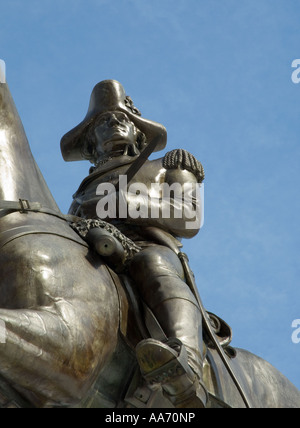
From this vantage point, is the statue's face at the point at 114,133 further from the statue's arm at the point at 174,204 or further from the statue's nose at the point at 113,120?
the statue's arm at the point at 174,204

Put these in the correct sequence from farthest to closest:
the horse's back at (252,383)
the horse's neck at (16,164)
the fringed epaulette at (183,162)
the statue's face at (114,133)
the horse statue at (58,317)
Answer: the statue's face at (114,133) < the fringed epaulette at (183,162) < the horse's back at (252,383) < the horse's neck at (16,164) < the horse statue at (58,317)

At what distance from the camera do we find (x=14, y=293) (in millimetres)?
8852

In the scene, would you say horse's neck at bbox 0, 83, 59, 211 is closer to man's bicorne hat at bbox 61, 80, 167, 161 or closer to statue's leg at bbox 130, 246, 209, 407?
statue's leg at bbox 130, 246, 209, 407

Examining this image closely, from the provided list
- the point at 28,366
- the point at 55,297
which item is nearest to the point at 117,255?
the point at 55,297

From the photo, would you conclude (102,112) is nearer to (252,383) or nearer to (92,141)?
(92,141)

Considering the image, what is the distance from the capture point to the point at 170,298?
9648 millimetres

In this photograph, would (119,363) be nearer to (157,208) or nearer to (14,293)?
(14,293)

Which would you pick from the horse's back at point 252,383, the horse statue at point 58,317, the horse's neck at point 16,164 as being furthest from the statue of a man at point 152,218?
the horse's neck at point 16,164

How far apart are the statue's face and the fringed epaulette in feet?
2.13

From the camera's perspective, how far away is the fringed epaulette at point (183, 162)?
11.9 m

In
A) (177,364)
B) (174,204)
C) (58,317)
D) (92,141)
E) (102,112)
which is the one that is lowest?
(177,364)

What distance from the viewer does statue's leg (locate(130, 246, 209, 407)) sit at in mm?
9367

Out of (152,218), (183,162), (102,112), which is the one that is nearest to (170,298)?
(152,218)

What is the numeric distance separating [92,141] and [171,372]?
471cm
